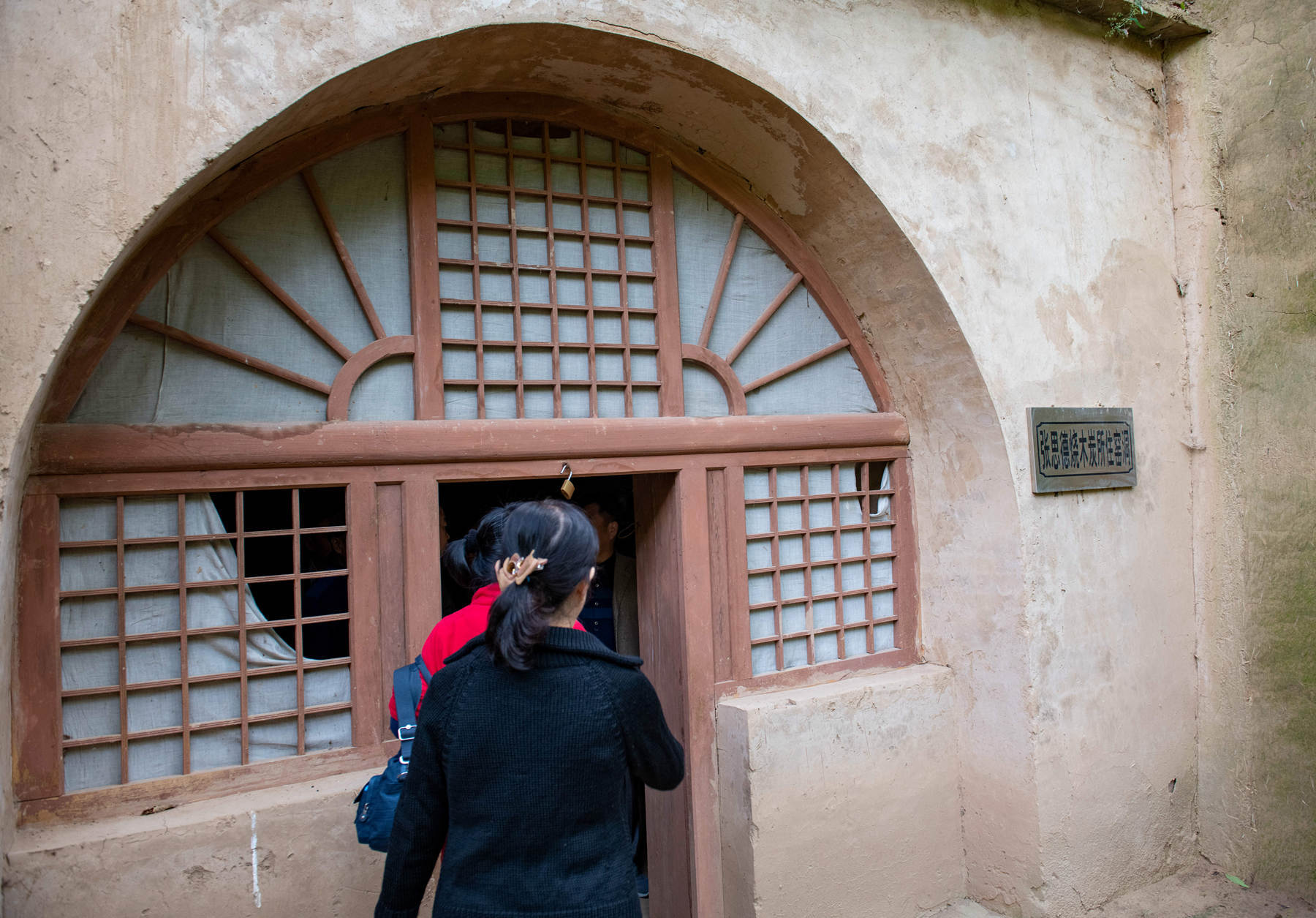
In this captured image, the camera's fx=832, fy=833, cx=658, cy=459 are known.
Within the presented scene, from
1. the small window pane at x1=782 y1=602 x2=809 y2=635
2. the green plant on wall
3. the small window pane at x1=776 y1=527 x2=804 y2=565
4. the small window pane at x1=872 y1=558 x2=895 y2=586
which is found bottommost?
the small window pane at x1=782 y1=602 x2=809 y2=635

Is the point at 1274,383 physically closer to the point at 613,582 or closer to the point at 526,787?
the point at 613,582

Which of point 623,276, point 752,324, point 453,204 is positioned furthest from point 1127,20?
point 453,204

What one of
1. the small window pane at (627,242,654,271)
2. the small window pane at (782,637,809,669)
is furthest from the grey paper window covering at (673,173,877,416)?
the small window pane at (782,637,809,669)

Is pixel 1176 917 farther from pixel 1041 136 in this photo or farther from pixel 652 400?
pixel 1041 136

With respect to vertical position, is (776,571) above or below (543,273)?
below

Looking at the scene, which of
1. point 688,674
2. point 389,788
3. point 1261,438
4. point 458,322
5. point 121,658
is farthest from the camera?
point 1261,438

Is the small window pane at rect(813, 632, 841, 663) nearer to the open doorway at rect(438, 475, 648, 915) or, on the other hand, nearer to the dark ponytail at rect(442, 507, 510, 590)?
the open doorway at rect(438, 475, 648, 915)

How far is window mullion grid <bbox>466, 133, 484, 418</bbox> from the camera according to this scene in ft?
9.64

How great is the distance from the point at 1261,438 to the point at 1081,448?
951mm

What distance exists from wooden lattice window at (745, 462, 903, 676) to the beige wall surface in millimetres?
196

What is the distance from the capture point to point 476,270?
2.96 metres

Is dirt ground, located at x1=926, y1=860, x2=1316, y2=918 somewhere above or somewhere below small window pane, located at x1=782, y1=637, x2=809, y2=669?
below

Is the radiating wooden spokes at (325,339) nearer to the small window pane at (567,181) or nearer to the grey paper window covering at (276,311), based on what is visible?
the grey paper window covering at (276,311)

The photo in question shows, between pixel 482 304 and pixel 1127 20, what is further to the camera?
pixel 1127 20
